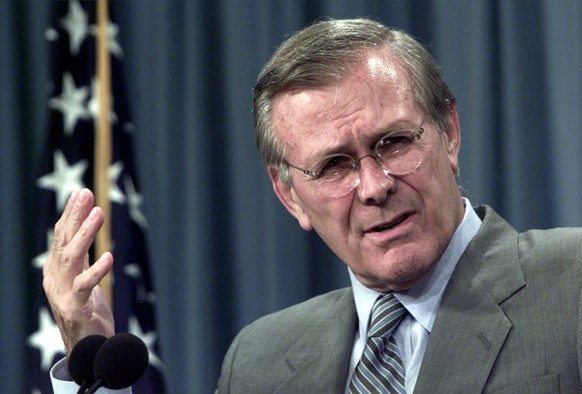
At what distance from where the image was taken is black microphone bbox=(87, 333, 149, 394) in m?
1.47

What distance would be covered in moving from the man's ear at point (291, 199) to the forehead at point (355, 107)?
0.15m

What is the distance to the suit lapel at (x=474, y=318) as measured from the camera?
69.2 inches

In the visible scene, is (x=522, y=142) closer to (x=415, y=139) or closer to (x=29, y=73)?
(x=415, y=139)

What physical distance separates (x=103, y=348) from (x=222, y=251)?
2.00 m

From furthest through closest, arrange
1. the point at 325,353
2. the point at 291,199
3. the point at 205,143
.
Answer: the point at 205,143 < the point at 291,199 < the point at 325,353

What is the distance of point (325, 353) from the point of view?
209cm

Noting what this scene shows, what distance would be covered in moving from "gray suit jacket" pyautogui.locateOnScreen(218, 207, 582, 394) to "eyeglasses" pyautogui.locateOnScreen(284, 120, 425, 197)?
9.5 inches

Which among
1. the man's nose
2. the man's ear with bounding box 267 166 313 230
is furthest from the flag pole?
the man's nose

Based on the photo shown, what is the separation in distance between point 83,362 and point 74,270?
37 centimetres

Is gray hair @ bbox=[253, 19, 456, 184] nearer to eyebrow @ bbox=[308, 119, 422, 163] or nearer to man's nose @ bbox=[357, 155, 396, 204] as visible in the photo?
eyebrow @ bbox=[308, 119, 422, 163]

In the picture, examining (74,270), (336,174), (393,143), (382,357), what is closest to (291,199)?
(336,174)

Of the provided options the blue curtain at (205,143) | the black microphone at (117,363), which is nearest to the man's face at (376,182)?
the black microphone at (117,363)

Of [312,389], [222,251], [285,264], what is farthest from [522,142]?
[312,389]

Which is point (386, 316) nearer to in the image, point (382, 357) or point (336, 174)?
point (382, 357)
